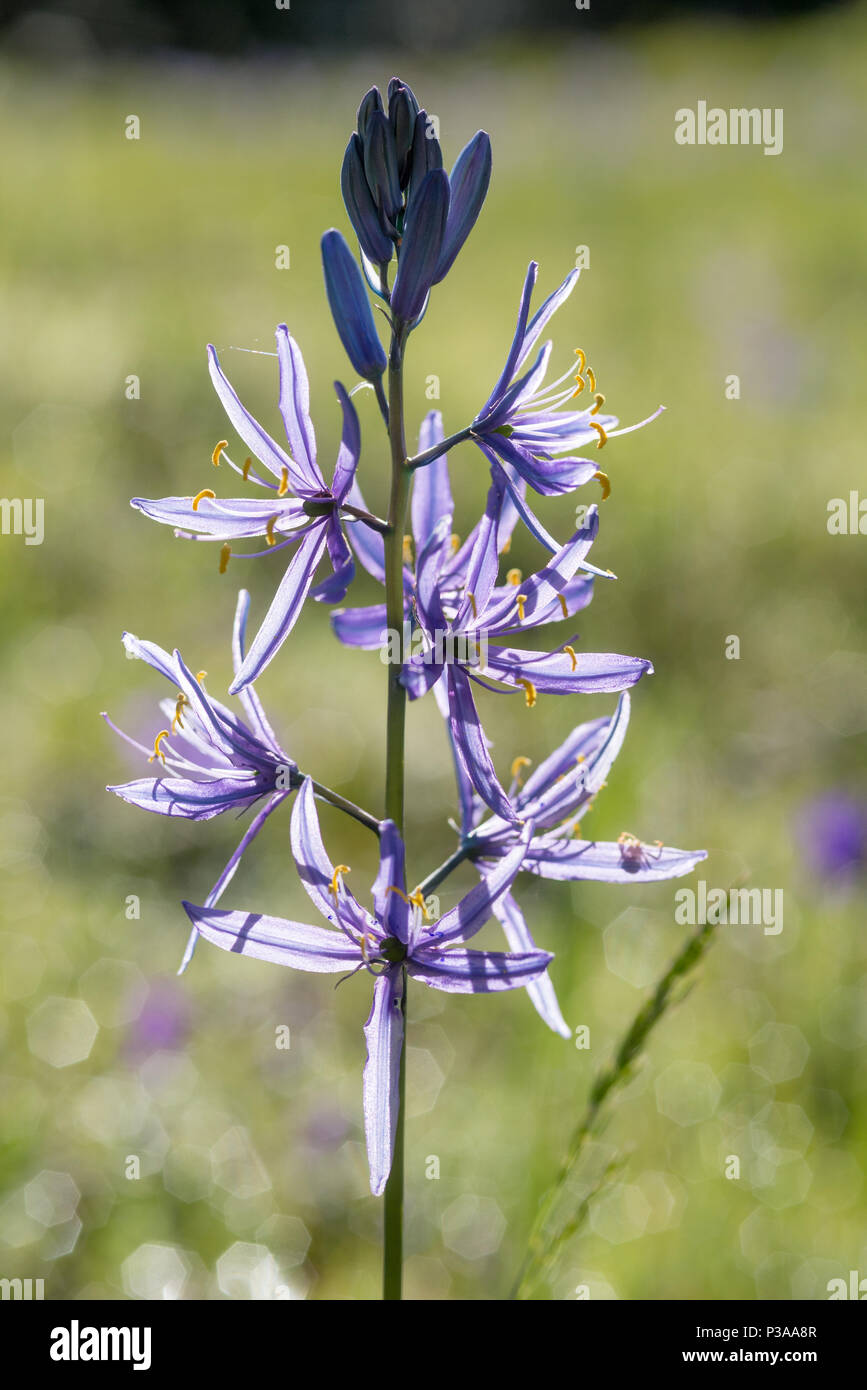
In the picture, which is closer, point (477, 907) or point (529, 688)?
point (477, 907)

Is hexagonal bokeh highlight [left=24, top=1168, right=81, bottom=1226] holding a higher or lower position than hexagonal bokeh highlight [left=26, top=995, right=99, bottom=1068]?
lower

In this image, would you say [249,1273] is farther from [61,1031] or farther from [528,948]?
[528,948]

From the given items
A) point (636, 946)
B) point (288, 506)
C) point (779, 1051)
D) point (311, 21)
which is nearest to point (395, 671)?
point (288, 506)

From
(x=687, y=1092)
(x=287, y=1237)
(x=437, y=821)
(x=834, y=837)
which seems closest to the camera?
(x=287, y=1237)

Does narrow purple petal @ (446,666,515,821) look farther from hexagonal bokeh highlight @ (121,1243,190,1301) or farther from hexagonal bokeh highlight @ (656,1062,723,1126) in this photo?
hexagonal bokeh highlight @ (656,1062,723,1126)

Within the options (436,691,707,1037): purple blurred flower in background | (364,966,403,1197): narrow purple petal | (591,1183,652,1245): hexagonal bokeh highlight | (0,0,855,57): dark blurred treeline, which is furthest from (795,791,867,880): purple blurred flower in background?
(0,0,855,57): dark blurred treeline
